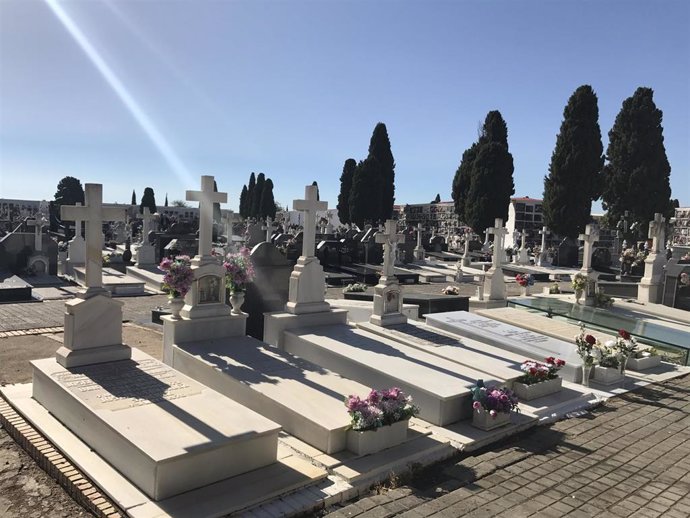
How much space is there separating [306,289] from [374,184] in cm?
3818

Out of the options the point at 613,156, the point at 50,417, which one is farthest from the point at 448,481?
the point at 613,156

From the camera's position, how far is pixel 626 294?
1739cm

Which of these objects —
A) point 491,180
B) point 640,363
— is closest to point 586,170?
point 491,180

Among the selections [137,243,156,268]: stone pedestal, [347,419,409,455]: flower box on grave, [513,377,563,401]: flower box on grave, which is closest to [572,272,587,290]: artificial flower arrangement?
[513,377,563,401]: flower box on grave

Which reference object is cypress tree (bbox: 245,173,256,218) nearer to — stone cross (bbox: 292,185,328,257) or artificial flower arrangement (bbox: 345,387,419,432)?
stone cross (bbox: 292,185,328,257)

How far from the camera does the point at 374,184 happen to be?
46.5 meters

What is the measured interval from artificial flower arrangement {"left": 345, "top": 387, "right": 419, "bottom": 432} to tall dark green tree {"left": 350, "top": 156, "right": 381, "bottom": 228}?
1623 inches

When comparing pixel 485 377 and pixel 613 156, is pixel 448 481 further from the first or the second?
pixel 613 156

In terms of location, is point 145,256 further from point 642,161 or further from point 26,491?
point 642,161

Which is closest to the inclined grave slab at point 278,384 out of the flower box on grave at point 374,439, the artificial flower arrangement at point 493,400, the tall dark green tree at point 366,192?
the flower box on grave at point 374,439

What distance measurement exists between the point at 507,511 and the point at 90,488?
353cm

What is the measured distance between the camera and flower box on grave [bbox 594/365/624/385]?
28.5 feet

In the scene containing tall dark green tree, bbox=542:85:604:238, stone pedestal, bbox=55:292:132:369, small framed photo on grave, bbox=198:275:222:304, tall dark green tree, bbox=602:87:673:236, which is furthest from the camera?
tall dark green tree, bbox=602:87:673:236

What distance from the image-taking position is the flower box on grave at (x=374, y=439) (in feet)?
17.9
